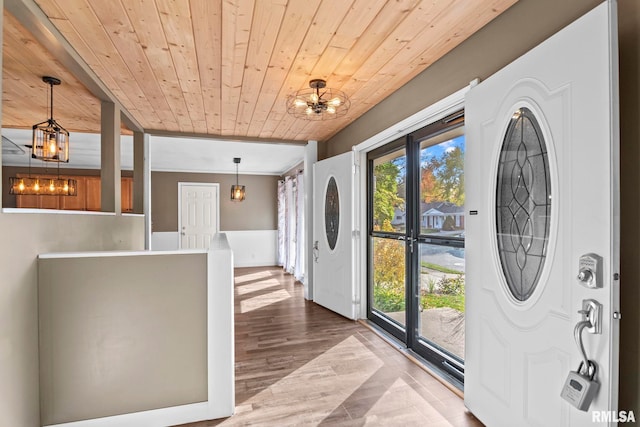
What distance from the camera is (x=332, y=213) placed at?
14.7 feet

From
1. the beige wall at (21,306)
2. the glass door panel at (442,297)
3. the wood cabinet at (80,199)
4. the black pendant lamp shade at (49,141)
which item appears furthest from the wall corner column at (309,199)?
the wood cabinet at (80,199)

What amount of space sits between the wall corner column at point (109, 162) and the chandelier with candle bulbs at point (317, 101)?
66.0 inches

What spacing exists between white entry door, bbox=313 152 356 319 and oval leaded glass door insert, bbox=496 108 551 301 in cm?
226

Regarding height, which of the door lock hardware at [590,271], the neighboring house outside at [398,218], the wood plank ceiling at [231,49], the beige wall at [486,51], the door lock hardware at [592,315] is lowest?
the door lock hardware at [592,315]

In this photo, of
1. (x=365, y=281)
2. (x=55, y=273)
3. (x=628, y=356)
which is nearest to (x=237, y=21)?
(x=55, y=273)

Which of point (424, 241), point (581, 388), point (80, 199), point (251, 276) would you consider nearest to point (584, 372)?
point (581, 388)

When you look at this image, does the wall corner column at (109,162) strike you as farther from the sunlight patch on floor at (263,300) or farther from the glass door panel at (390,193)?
the glass door panel at (390,193)

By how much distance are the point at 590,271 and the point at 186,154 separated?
6208mm

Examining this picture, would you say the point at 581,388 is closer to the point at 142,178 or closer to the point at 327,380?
the point at 327,380

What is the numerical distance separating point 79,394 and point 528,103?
2951 mm

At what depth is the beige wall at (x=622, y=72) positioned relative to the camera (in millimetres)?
1343

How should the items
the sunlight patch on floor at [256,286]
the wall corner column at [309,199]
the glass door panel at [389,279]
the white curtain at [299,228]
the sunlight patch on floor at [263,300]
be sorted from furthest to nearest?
the white curtain at [299,228]
the sunlight patch on floor at [256,286]
the wall corner column at [309,199]
the sunlight patch on floor at [263,300]
the glass door panel at [389,279]

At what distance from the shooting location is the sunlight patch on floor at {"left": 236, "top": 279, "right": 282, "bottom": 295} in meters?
5.62

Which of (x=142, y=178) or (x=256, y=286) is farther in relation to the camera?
(x=256, y=286)
